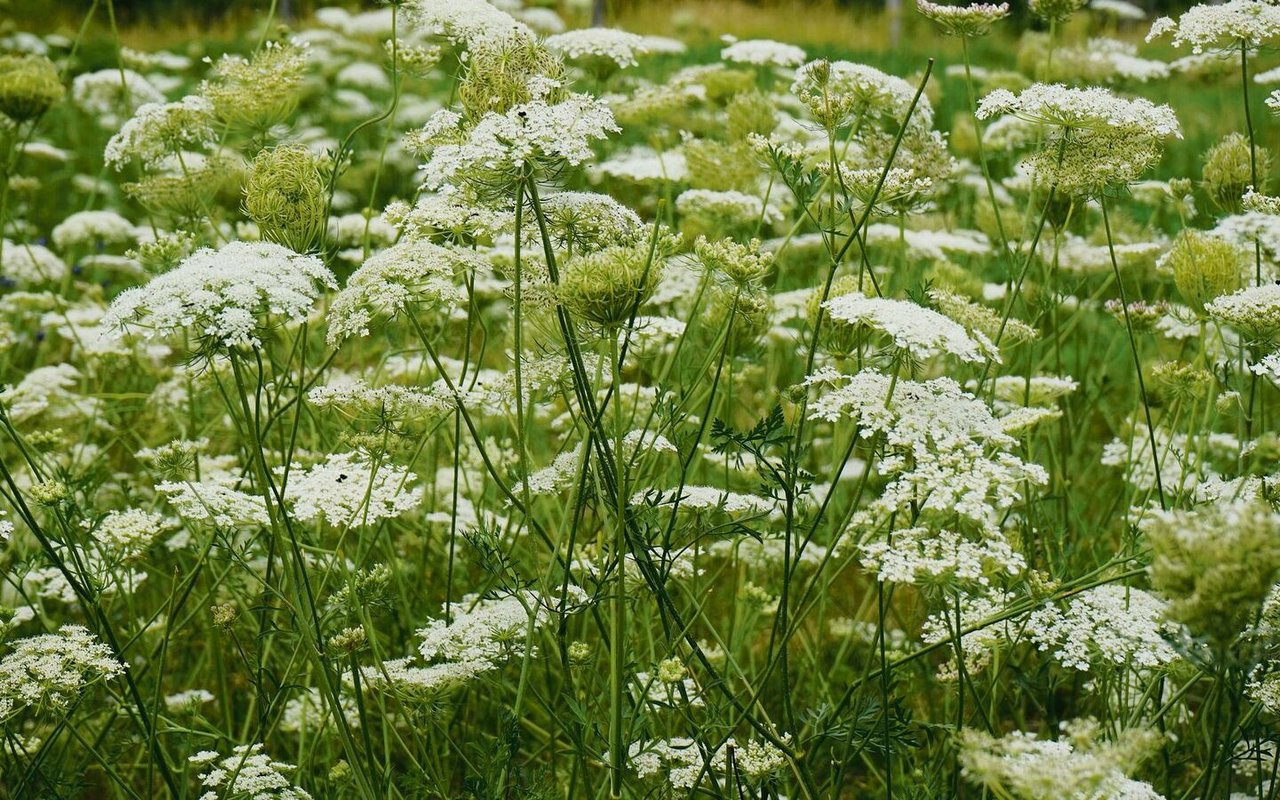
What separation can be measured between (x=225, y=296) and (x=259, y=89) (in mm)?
1353

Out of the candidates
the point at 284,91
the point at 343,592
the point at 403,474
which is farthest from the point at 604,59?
the point at 343,592

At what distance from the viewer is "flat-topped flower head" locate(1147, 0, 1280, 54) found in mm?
3170

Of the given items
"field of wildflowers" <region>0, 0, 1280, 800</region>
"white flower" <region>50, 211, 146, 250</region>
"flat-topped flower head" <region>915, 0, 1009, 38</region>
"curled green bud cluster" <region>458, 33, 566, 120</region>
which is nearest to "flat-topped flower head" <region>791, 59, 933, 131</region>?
"field of wildflowers" <region>0, 0, 1280, 800</region>

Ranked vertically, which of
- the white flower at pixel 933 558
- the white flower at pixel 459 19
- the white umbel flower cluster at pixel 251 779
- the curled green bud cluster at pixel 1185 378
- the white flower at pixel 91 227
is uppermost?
the white flower at pixel 459 19

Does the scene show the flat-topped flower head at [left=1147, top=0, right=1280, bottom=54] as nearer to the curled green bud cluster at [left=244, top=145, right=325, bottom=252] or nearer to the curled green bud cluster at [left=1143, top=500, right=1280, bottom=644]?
the curled green bud cluster at [left=1143, top=500, right=1280, bottom=644]

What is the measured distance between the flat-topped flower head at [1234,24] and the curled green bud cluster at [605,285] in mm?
1879

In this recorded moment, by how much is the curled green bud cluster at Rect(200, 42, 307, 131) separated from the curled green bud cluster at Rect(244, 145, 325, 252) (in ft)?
1.98

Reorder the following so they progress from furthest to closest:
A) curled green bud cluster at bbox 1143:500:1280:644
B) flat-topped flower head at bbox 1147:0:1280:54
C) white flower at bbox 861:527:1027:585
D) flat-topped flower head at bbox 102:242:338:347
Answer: flat-topped flower head at bbox 1147:0:1280:54 → flat-topped flower head at bbox 102:242:338:347 → white flower at bbox 861:527:1027:585 → curled green bud cluster at bbox 1143:500:1280:644

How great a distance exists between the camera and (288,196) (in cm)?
294

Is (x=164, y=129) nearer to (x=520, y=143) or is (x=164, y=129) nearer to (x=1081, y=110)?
(x=520, y=143)

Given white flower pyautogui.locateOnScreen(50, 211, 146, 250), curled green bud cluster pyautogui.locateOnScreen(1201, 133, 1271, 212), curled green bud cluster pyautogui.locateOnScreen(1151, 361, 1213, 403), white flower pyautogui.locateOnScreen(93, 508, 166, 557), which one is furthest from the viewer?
white flower pyautogui.locateOnScreen(50, 211, 146, 250)

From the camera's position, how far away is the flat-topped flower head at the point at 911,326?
7.81ft

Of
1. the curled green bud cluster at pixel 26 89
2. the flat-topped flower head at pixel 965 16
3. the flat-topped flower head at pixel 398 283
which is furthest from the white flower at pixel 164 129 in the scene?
the flat-topped flower head at pixel 965 16

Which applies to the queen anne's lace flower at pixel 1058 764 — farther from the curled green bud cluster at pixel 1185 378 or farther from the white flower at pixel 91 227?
the white flower at pixel 91 227
